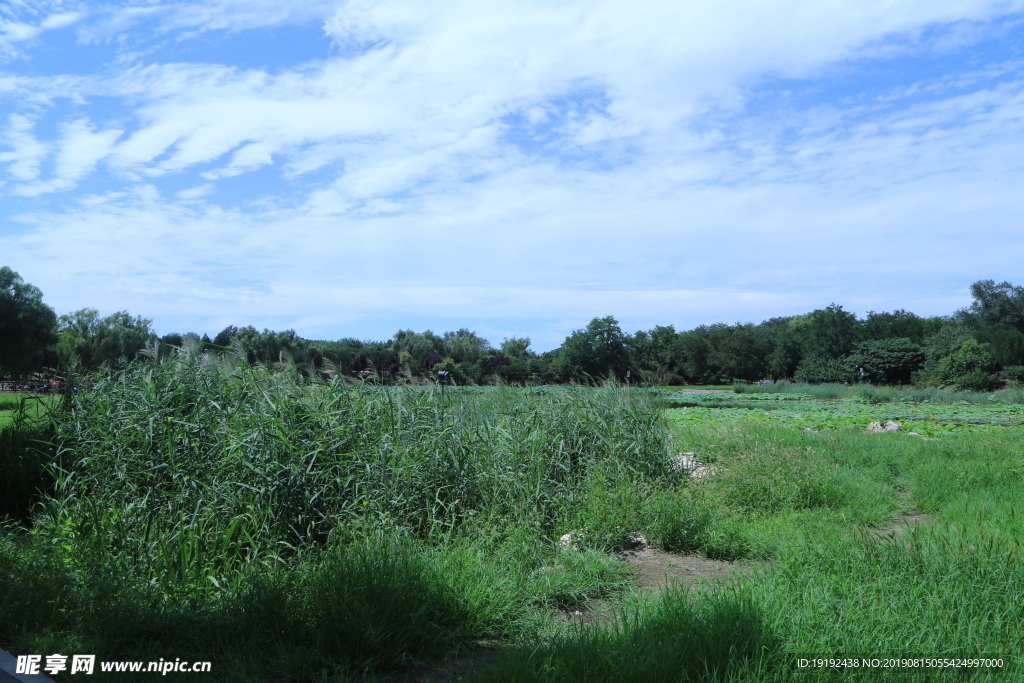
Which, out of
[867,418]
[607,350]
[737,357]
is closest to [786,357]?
[737,357]

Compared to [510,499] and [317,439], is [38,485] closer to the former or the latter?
[317,439]

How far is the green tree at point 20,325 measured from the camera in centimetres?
2866

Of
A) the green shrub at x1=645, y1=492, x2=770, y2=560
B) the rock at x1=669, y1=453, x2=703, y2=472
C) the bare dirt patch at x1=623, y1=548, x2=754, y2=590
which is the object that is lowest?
the bare dirt patch at x1=623, y1=548, x2=754, y2=590

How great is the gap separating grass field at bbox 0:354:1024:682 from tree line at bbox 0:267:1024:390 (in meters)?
1.56

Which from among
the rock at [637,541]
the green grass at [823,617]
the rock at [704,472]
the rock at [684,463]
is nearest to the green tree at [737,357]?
the rock at [684,463]

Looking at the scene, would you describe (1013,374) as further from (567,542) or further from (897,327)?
(567,542)

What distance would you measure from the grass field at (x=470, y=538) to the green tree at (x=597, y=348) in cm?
2900

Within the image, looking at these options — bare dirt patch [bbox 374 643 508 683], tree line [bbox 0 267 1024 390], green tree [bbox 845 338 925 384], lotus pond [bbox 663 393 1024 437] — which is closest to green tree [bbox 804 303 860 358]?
tree line [bbox 0 267 1024 390]

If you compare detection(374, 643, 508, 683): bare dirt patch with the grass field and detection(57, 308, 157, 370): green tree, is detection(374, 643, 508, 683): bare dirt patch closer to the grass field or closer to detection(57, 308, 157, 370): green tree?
the grass field

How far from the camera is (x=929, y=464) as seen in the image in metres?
9.38

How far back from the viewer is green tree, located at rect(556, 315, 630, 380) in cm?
3959

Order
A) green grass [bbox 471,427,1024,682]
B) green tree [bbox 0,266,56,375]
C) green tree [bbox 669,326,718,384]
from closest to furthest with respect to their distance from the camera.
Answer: green grass [bbox 471,427,1024,682], green tree [bbox 0,266,56,375], green tree [bbox 669,326,718,384]

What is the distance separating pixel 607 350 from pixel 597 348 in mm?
1063

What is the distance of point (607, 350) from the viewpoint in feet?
135
